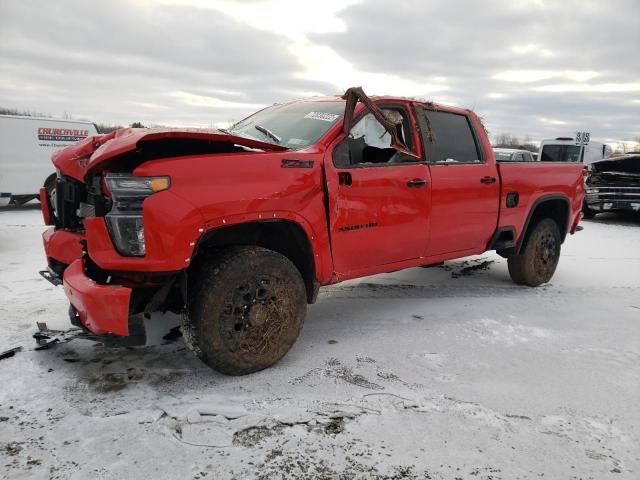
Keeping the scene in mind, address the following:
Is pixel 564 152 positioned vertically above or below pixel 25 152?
above

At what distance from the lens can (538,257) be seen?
18.0ft

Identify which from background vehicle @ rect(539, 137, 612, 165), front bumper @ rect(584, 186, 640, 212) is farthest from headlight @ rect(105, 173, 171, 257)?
background vehicle @ rect(539, 137, 612, 165)

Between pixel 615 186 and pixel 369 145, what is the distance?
10.7m

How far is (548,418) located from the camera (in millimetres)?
2650

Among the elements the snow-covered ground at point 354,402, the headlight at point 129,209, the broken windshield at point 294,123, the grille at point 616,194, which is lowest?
the snow-covered ground at point 354,402

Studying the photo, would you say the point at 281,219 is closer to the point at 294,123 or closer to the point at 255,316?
the point at 255,316

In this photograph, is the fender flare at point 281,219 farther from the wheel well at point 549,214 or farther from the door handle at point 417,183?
the wheel well at point 549,214

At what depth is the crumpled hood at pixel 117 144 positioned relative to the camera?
8.64ft

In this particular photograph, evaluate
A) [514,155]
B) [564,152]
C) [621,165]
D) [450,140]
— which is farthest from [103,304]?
[564,152]

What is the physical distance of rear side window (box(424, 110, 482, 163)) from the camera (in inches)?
167

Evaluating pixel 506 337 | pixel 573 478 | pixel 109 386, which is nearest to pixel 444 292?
pixel 506 337

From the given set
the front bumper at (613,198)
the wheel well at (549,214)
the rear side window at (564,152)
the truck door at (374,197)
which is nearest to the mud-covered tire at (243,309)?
the truck door at (374,197)

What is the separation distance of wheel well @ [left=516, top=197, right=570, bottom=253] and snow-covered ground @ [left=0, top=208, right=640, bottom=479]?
99cm

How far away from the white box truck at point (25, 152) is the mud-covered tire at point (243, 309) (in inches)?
433
